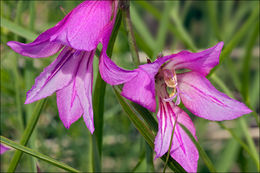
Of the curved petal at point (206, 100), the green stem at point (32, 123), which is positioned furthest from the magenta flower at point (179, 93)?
the green stem at point (32, 123)

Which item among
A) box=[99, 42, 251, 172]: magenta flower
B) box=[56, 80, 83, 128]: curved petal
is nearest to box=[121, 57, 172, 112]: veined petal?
box=[99, 42, 251, 172]: magenta flower

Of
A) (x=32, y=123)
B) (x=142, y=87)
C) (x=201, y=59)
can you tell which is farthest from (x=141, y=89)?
(x=32, y=123)

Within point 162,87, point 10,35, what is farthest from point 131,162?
point 162,87

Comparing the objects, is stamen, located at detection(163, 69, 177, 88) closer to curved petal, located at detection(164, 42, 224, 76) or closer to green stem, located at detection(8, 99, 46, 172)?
curved petal, located at detection(164, 42, 224, 76)

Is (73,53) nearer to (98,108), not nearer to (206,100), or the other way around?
(98,108)

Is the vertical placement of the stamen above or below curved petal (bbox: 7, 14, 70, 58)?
below

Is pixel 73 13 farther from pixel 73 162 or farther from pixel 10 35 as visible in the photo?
pixel 73 162
